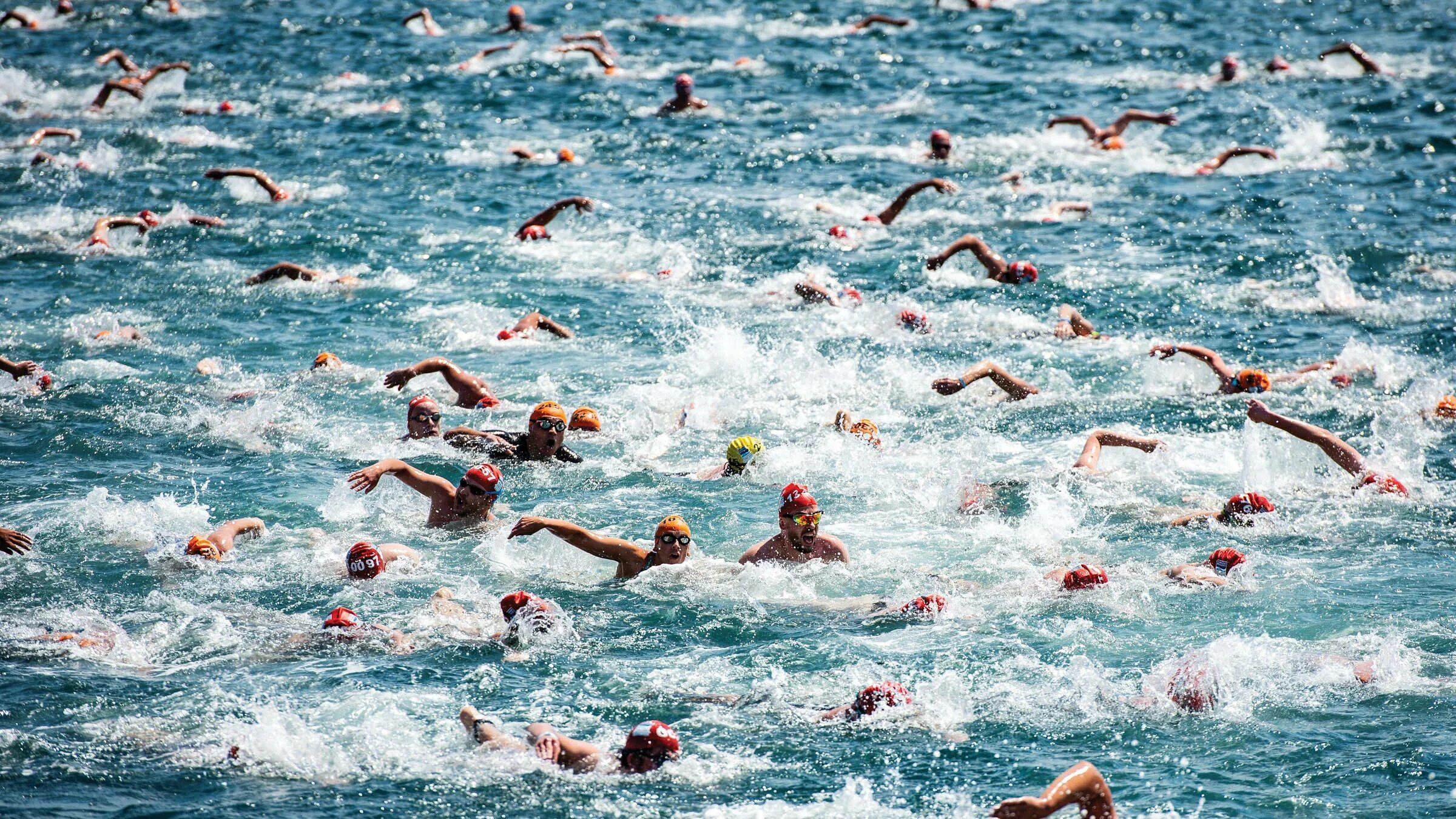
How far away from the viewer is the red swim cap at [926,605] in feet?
36.8

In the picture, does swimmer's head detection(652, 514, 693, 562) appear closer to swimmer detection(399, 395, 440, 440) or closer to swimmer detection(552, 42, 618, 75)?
swimmer detection(399, 395, 440, 440)

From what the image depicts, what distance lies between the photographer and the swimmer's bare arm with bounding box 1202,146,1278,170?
974 inches

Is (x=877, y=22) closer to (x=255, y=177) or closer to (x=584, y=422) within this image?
(x=255, y=177)

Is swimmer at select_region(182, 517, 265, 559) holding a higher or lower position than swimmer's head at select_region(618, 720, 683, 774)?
lower

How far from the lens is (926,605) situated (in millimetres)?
11219

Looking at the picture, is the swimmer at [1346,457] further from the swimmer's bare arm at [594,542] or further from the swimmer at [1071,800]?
the swimmer at [1071,800]

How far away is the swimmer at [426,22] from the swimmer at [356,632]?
27.8 meters

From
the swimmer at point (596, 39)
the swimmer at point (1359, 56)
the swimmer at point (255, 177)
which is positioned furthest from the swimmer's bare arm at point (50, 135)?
the swimmer at point (1359, 56)

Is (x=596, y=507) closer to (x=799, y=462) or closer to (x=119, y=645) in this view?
(x=799, y=462)

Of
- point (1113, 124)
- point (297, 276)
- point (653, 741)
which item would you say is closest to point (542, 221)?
point (297, 276)

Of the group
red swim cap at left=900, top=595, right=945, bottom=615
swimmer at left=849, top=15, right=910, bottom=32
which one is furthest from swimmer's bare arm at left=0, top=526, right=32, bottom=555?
swimmer at left=849, top=15, right=910, bottom=32

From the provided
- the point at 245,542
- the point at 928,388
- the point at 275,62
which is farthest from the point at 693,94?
the point at 245,542

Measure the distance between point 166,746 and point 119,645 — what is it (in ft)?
5.75

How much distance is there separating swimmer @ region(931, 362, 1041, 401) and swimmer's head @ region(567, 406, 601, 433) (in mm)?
3942
